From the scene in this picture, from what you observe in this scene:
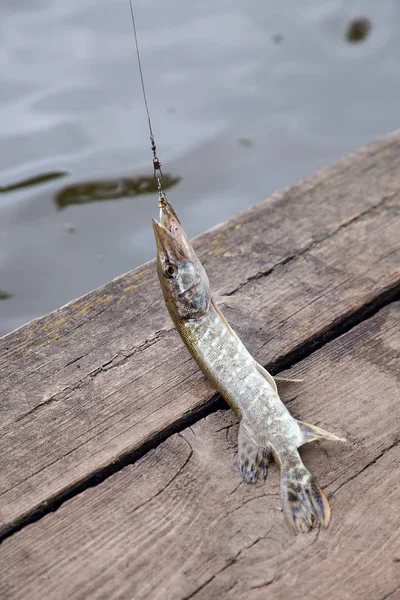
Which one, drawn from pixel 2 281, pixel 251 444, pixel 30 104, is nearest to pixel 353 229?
pixel 251 444

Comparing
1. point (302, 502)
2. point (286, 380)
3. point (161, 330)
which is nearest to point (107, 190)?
point (161, 330)

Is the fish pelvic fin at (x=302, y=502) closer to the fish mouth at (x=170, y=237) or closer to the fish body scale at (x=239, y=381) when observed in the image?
the fish body scale at (x=239, y=381)

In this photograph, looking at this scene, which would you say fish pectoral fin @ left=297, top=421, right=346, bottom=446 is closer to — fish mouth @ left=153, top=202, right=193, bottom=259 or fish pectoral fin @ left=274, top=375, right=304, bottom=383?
fish pectoral fin @ left=274, top=375, right=304, bottom=383

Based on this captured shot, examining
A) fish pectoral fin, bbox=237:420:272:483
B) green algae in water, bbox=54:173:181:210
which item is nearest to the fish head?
fish pectoral fin, bbox=237:420:272:483

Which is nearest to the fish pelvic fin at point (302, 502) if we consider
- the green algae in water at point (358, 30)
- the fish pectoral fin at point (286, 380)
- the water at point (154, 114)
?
the fish pectoral fin at point (286, 380)

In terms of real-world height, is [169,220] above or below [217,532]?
above

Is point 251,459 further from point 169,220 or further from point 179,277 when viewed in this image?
point 169,220

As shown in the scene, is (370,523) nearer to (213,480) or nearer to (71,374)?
(213,480)
